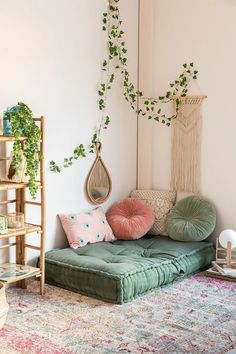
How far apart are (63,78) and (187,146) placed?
142 centimetres

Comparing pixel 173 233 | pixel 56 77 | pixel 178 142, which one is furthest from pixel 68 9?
pixel 173 233

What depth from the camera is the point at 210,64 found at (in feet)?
15.8

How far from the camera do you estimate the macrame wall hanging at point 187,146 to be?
16.3 feet

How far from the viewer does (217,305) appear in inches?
146

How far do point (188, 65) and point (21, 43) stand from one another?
1721 mm

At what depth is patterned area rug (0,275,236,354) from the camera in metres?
3.04

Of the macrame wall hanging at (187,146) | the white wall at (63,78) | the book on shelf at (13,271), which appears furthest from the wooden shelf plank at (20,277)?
the macrame wall hanging at (187,146)

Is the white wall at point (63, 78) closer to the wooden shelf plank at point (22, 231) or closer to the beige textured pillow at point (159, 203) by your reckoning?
the beige textured pillow at point (159, 203)

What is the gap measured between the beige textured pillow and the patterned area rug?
96 centimetres

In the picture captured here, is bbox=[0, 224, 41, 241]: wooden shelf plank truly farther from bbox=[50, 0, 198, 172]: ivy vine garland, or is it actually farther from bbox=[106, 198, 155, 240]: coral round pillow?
bbox=[106, 198, 155, 240]: coral round pillow

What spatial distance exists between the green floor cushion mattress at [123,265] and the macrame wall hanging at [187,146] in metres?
0.67

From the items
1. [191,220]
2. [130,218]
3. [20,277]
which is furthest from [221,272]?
[20,277]

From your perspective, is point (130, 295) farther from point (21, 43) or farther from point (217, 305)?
point (21, 43)

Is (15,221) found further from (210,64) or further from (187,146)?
(210,64)
